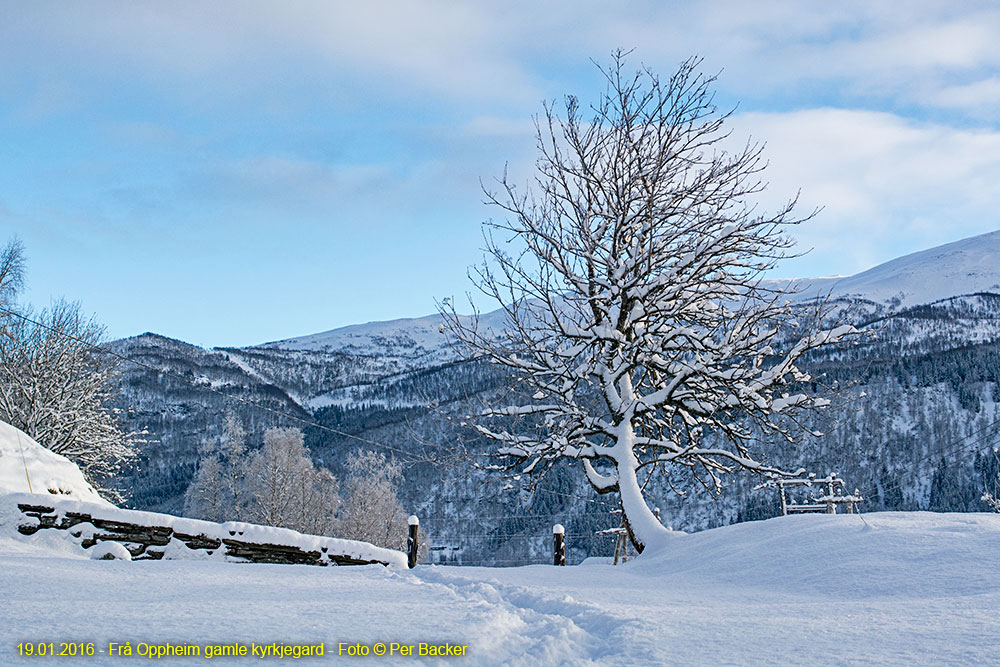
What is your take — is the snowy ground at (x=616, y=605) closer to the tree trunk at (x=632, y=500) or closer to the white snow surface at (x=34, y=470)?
the tree trunk at (x=632, y=500)

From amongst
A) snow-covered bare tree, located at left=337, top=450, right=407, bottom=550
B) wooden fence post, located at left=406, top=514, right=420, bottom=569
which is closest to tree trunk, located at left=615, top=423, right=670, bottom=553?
wooden fence post, located at left=406, top=514, right=420, bottom=569

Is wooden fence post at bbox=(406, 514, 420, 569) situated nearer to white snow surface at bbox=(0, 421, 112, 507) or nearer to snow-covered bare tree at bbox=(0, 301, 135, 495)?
white snow surface at bbox=(0, 421, 112, 507)

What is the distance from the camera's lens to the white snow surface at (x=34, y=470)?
37.0ft

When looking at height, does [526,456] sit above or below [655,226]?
below

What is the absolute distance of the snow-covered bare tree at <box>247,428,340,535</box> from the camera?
44156 millimetres

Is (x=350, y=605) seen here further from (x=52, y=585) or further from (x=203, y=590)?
(x=52, y=585)

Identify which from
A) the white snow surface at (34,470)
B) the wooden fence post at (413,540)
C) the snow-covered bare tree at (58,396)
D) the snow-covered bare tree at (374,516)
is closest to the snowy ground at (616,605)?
the white snow surface at (34,470)

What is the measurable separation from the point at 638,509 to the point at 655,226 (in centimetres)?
433

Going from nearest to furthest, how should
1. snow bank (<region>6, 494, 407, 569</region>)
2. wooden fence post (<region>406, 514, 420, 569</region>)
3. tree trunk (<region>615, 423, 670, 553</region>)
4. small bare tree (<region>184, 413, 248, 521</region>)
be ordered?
snow bank (<region>6, 494, 407, 569</region>), tree trunk (<region>615, 423, 670, 553</region>), wooden fence post (<region>406, 514, 420, 569</region>), small bare tree (<region>184, 413, 248, 521</region>)

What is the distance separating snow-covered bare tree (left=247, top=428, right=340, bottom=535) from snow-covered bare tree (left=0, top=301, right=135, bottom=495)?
13.0 meters

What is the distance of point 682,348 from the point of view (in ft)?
32.9

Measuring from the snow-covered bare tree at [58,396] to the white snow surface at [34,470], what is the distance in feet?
58.8

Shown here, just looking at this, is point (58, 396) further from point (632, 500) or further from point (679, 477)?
point (679, 477)

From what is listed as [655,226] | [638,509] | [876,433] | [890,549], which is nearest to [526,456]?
[638,509]
